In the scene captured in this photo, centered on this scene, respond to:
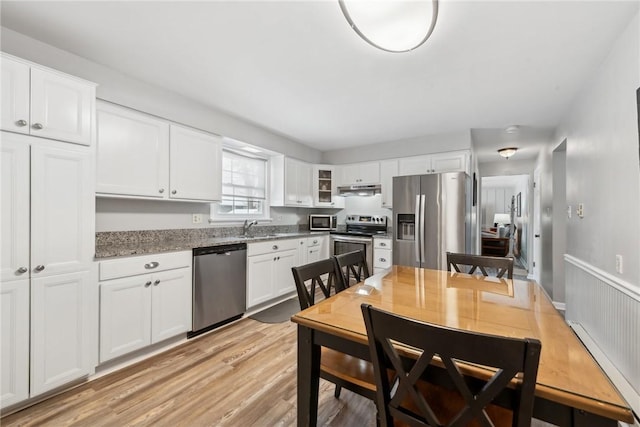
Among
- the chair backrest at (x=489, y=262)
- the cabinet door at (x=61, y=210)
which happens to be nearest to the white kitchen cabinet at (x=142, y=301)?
the cabinet door at (x=61, y=210)

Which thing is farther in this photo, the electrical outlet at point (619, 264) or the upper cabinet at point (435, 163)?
the upper cabinet at point (435, 163)

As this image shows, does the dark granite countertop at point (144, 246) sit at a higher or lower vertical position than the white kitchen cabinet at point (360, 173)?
lower

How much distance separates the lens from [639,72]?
1.58 meters

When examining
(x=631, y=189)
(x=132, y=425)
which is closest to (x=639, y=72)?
(x=631, y=189)

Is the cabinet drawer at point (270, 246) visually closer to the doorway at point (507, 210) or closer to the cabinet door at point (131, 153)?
the cabinet door at point (131, 153)

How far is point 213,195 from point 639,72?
3483 mm

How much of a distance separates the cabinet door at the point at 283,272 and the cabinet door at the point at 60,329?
192 cm

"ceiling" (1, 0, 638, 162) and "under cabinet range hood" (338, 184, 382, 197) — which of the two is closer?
"ceiling" (1, 0, 638, 162)

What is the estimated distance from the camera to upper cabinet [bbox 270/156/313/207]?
415cm

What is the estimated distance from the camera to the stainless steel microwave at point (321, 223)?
4.73 meters

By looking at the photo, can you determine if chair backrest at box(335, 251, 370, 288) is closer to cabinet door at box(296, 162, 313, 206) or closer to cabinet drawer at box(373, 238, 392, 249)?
cabinet drawer at box(373, 238, 392, 249)

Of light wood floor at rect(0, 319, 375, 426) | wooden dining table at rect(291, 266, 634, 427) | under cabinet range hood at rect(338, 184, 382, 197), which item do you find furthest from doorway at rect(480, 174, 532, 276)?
light wood floor at rect(0, 319, 375, 426)

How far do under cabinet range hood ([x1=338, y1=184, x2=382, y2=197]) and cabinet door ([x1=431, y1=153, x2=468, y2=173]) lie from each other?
91 centimetres

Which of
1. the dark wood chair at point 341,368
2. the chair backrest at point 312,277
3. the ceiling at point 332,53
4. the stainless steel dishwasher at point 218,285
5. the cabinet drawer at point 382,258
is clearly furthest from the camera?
the cabinet drawer at point 382,258
